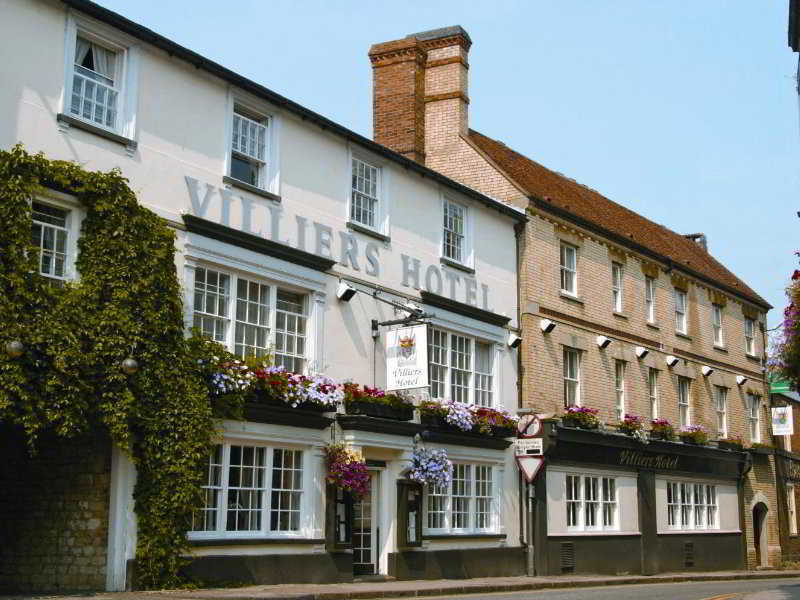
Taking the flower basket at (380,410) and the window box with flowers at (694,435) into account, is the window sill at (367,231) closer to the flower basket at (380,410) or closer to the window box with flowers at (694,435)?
the flower basket at (380,410)

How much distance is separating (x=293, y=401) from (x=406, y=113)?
1078cm

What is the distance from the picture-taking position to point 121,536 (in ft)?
49.1

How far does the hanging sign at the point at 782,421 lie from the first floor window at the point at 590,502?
1212cm

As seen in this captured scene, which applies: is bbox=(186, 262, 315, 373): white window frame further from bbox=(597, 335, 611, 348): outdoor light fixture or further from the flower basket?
bbox=(597, 335, 611, 348): outdoor light fixture

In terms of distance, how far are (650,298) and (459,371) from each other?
10.6m

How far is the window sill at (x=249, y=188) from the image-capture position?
57.3 ft

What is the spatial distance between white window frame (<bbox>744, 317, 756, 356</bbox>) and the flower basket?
815 inches

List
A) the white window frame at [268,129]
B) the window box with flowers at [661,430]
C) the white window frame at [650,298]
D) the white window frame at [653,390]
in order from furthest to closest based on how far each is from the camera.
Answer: the white window frame at [650,298] → the white window frame at [653,390] → the window box with flowers at [661,430] → the white window frame at [268,129]

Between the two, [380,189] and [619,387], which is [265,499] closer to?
[380,189]

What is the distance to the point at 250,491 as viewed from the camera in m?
17.2

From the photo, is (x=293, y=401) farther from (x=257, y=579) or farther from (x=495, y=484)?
(x=495, y=484)

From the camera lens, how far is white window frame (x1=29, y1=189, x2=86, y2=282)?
1459 centimetres

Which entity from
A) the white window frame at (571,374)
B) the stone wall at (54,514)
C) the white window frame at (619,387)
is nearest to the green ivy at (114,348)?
the stone wall at (54,514)

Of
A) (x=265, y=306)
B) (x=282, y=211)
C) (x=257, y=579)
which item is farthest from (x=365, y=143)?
(x=257, y=579)
